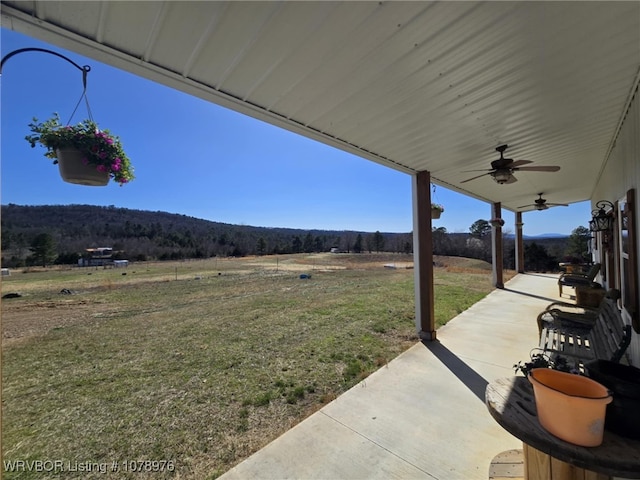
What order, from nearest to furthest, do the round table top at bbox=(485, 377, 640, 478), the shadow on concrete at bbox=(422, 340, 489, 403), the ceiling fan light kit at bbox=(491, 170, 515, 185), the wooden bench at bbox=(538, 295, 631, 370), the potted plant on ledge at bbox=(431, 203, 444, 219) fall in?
the round table top at bbox=(485, 377, 640, 478)
the wooden bench at bbox=(538, 295, 631, 370)
the shadow on concrete at bbox=(422, 340, 489, 403)
the ceiling fan light kit at bbox=(491, 170, 515, 185)
the potted plant on ledge at bbox=(431, 203, 444, 219)

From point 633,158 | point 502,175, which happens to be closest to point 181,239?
point 502,175

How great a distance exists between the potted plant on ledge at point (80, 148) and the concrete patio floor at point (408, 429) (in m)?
1.94

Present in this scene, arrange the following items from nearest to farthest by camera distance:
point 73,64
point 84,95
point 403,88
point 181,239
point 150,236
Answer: point 73,64 < point 84,95 < point 403,88 < point 150,236 < point 181,239

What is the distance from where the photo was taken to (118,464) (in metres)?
1.79

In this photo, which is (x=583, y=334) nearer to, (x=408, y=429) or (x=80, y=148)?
(x=408, y=429)

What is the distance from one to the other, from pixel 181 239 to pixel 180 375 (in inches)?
839

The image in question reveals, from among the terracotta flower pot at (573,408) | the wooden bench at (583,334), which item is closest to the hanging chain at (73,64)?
the terracotta flower pot at (573,408)

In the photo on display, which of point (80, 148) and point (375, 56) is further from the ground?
point (375, 56)

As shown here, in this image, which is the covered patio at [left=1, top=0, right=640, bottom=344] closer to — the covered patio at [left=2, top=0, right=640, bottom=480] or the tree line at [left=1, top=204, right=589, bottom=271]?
the covered patio at [left=2, top=0, right=640, bottom=480]

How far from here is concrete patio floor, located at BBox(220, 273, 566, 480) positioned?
164cm

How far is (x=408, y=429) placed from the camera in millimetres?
1978

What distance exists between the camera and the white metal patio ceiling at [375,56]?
113cm

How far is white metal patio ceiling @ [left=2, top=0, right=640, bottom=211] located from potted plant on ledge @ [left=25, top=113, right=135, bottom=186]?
38 centimetres

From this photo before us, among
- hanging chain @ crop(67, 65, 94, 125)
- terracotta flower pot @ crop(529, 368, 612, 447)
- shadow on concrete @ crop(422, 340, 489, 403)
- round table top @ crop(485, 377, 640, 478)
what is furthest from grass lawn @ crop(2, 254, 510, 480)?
hanging chain @ crop(67, 65, 94, 125)
